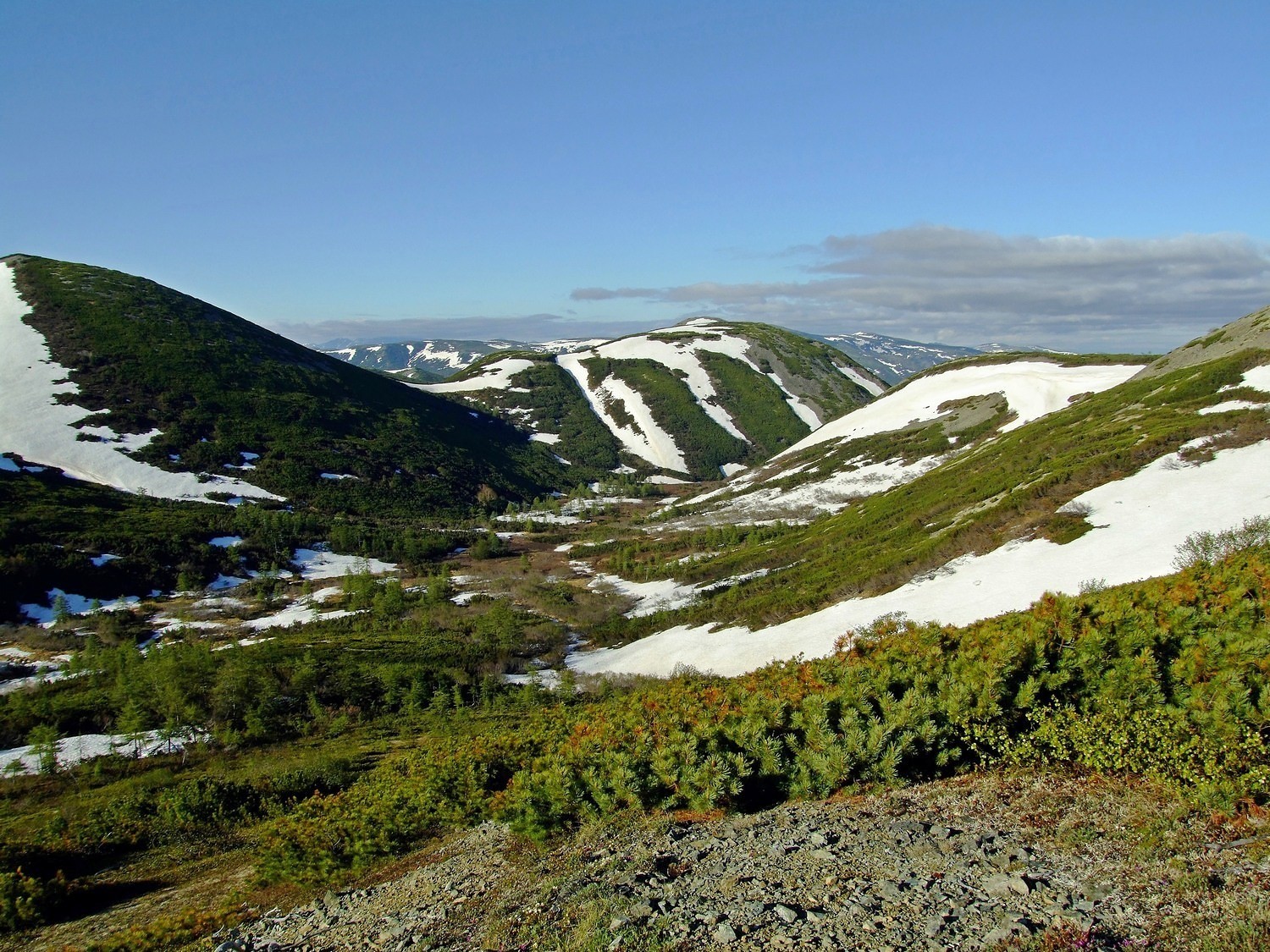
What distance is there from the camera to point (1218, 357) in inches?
1938

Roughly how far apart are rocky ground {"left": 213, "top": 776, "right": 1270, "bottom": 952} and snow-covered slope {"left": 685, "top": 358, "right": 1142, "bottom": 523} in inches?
2476

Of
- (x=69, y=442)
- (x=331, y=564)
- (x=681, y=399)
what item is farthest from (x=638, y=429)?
(x=69, y=442)

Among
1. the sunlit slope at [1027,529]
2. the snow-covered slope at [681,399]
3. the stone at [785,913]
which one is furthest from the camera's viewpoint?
the snow-covered slope at [681,399]

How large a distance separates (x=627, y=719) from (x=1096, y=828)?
8.23 metres

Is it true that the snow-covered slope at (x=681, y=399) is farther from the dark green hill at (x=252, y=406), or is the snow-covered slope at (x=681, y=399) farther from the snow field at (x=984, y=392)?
the snow field at (x=984, y=392)

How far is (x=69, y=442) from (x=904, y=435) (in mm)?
108853

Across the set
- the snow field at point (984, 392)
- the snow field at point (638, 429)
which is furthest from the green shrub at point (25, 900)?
the snow field at point (638, 429)

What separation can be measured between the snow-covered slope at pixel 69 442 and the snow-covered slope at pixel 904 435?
65.1 metres

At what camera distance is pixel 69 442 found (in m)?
86.5

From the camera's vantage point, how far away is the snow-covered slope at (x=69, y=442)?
83.4 m

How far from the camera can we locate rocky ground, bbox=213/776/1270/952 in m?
6.72

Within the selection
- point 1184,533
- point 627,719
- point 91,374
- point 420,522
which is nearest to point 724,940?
point 627,719

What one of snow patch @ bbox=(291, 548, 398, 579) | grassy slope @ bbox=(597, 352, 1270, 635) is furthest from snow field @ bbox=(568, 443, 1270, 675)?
snow patch @ bbox=(291, 548, 398, 579)

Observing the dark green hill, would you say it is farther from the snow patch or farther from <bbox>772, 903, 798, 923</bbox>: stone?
<bbox>772, 903, 798, 923</bbox>: stone
